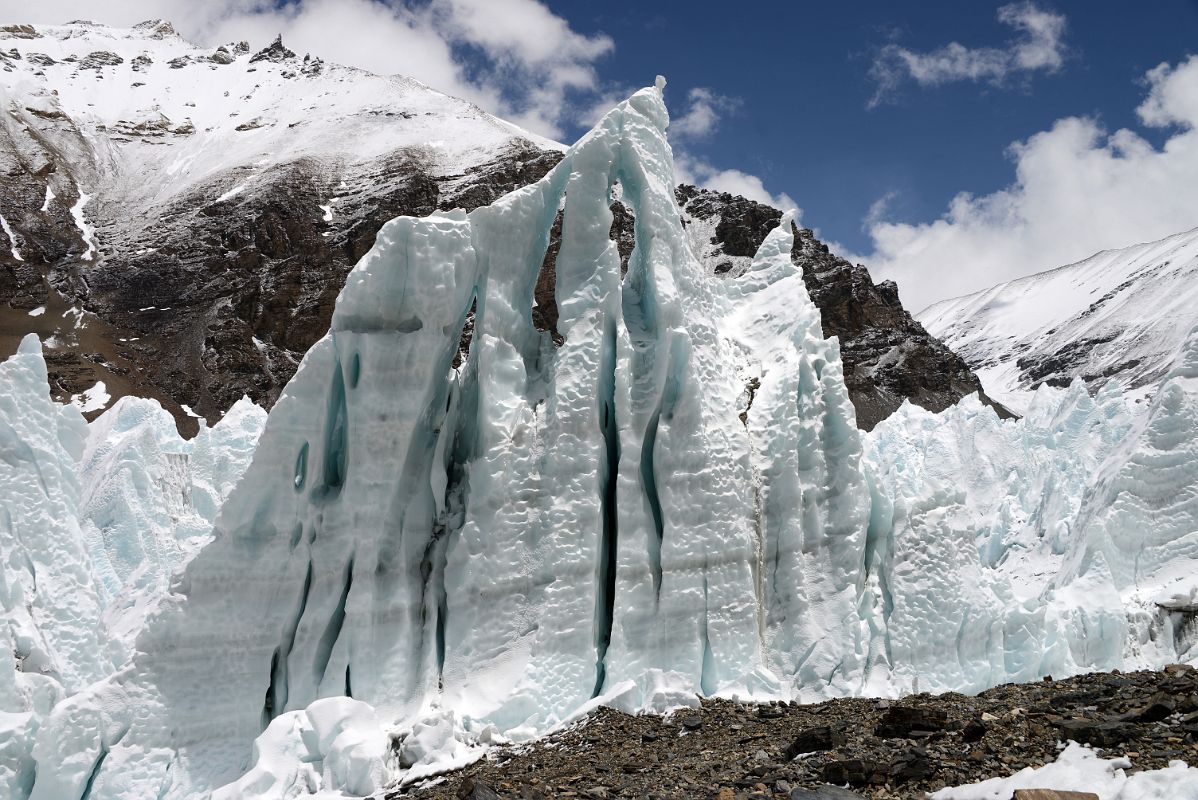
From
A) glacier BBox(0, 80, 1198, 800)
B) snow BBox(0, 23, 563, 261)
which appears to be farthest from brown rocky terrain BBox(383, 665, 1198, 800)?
snow BBox(0, 23, 563, 261)

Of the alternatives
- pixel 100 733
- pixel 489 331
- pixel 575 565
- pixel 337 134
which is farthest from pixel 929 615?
pixel 337 134

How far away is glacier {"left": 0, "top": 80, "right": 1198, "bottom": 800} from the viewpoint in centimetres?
1110

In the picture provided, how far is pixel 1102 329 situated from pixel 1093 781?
6576 inches

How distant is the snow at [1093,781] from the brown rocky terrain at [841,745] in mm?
176

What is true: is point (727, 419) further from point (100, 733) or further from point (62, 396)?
point (62, 396)

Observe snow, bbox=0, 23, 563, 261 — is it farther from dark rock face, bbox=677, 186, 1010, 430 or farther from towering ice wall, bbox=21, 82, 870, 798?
towering ice wall, bbox=21, 82, 870, 798

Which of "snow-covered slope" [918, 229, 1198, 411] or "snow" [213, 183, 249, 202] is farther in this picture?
"snow-covered slope" [918, 229, 1198, 411]

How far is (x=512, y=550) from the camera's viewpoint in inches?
466

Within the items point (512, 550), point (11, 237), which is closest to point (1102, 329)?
point (11, 237)

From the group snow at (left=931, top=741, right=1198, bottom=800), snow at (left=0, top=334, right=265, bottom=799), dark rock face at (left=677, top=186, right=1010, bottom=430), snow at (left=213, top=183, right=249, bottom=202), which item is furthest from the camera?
snow at (left=213, top=183, right=249, bottom=202)

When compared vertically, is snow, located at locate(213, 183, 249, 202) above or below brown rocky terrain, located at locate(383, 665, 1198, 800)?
above

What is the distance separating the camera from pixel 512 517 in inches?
471

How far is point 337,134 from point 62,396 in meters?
58.3

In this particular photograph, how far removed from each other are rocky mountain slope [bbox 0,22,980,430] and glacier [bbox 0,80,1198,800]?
74250 mm
